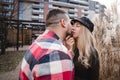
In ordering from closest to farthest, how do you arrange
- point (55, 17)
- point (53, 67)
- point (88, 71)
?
point (53, 67) → point (55, 17) → point (88, 71)

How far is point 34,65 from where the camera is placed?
5.64 feet

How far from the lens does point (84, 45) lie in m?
2.92

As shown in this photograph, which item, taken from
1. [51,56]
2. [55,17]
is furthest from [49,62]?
[55,17]

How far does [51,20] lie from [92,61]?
1.17 m

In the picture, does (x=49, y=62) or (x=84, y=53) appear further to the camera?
(x=84, y=53)

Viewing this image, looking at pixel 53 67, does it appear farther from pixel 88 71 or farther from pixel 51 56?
pixel 88 71

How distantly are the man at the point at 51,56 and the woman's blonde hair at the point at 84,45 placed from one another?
103 cm

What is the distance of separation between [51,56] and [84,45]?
4.20 feet

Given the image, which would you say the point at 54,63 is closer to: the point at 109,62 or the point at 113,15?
the point at 109,62

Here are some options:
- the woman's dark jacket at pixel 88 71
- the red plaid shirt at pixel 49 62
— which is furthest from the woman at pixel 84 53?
the red plaid shirt at pixel 49 62

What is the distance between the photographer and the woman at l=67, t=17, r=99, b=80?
288cm

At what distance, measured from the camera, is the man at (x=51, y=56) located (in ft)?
5.46

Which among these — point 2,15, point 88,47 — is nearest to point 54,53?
point 88,47

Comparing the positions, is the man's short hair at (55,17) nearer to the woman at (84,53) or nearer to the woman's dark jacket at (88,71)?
the woman at (84,53)
